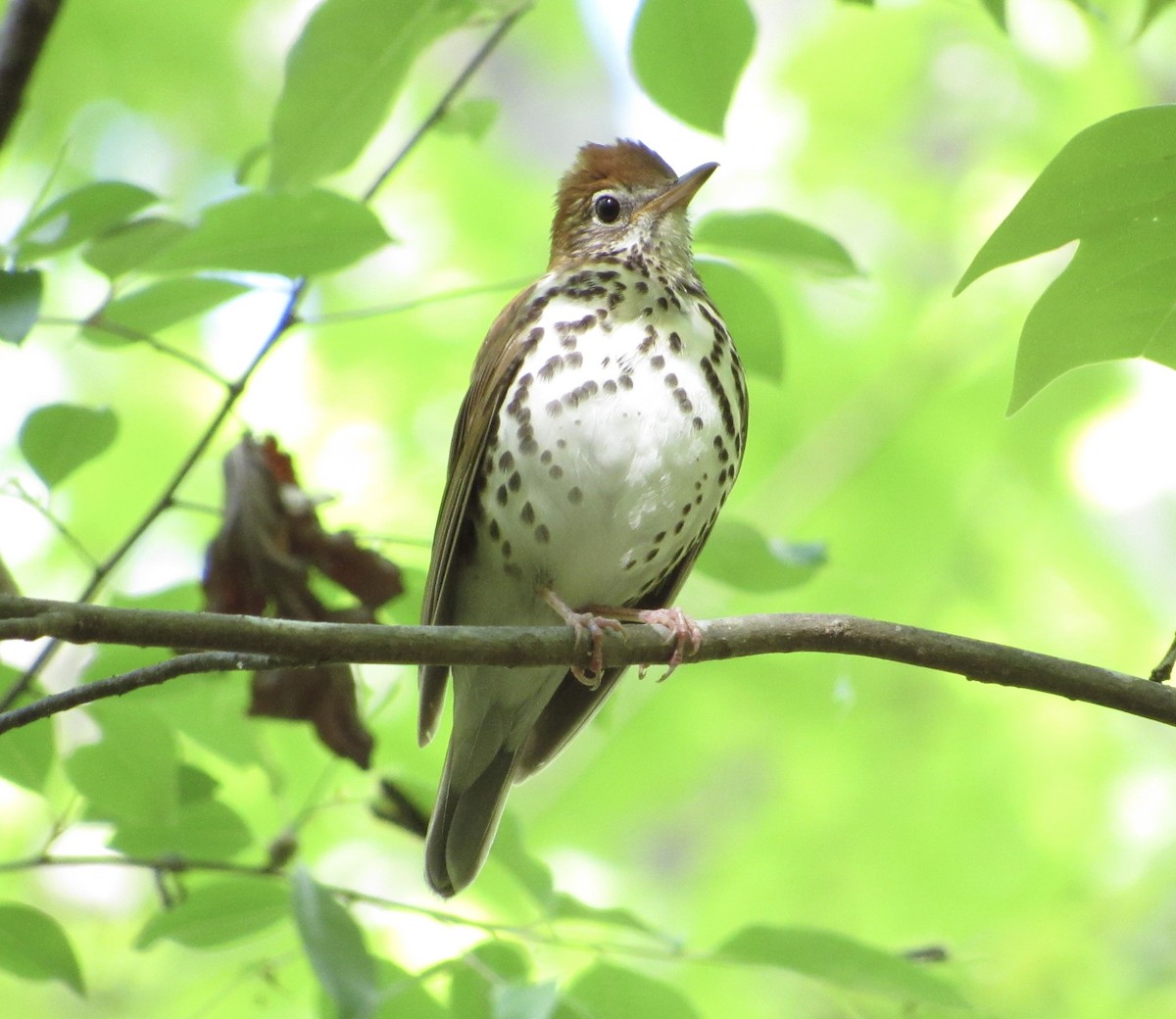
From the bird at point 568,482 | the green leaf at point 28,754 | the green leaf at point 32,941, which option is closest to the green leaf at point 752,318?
the bird at point 568,482

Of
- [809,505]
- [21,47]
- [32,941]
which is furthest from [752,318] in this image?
[809,505]

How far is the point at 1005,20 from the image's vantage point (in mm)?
2637

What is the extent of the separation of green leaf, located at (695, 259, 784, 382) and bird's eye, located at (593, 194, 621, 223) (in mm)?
1163

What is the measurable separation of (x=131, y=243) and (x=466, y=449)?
4.36 ft

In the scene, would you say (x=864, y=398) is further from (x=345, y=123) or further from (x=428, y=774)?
(x=345, y=123)

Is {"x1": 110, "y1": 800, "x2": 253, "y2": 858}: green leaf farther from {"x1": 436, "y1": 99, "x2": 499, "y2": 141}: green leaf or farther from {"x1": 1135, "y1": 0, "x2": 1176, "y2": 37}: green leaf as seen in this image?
{"x1": 1135, "y1": 0, "x2": 1176, "y2": 37}: green leaf

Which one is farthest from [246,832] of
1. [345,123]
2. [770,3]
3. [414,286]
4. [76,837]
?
[770,3]

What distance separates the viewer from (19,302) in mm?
2502

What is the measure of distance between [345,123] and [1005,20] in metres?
1.27

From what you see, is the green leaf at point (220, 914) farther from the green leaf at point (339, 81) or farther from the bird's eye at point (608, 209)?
the bird's eye at point (608, 209)

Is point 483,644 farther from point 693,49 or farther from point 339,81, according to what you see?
point 693,49

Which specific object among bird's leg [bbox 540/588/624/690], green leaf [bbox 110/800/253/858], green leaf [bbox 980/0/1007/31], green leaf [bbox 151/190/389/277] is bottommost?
green leaf [bbox 110/800/253/858]

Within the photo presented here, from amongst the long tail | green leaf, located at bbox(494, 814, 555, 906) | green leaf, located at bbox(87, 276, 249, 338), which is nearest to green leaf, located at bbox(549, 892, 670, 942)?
green leaf, located at bbox(494, 814, 555, 906)

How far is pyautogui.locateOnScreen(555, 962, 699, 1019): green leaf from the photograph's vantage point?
2773mm
